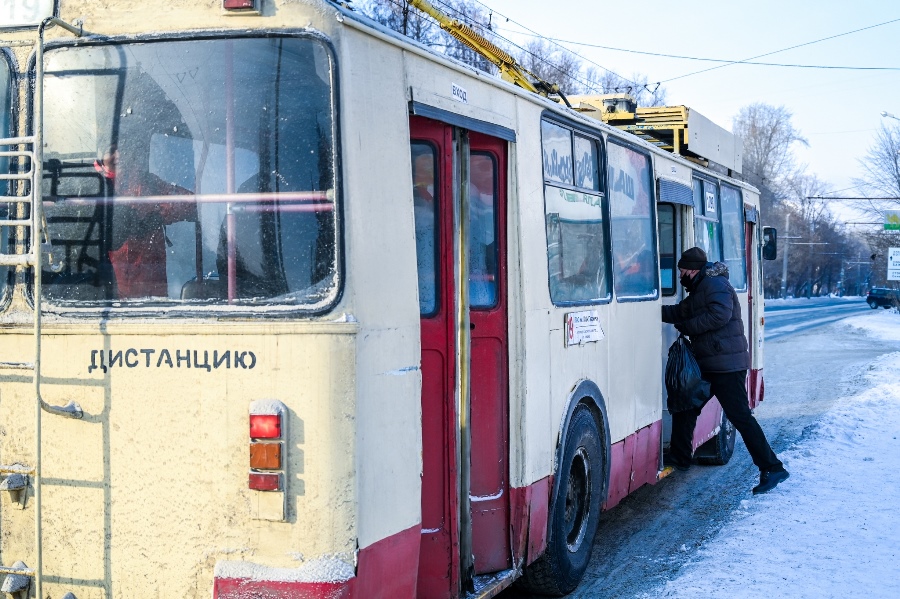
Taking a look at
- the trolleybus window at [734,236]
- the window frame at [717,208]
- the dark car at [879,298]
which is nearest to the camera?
the window frame at [717,208]

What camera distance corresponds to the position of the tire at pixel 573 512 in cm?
613

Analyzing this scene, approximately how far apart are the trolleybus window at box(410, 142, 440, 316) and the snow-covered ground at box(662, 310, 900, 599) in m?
2.52

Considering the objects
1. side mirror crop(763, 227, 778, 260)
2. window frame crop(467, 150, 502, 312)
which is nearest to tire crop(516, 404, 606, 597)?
window frame crop(467, 150, 502, 312)

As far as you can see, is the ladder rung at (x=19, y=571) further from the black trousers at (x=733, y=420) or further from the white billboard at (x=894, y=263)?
the white billboard at (x=894, y=263)

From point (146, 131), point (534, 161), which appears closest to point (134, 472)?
point (146, 131)

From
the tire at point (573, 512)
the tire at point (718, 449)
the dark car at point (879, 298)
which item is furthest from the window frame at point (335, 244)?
the dark car at point (879, 298)

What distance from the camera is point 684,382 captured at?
8766mm

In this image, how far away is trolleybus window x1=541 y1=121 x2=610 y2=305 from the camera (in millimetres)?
6145

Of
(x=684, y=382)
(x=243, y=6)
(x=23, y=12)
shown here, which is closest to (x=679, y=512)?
(x=684, y=382)

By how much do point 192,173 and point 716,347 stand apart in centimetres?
597

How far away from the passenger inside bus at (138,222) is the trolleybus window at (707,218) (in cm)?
646

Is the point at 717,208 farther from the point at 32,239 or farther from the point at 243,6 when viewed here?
the point at 32,239

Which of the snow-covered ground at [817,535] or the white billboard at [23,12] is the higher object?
the white billboard at [23,12]

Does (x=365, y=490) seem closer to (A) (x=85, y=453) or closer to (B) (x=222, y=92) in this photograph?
(A) (x=85, y=453)
